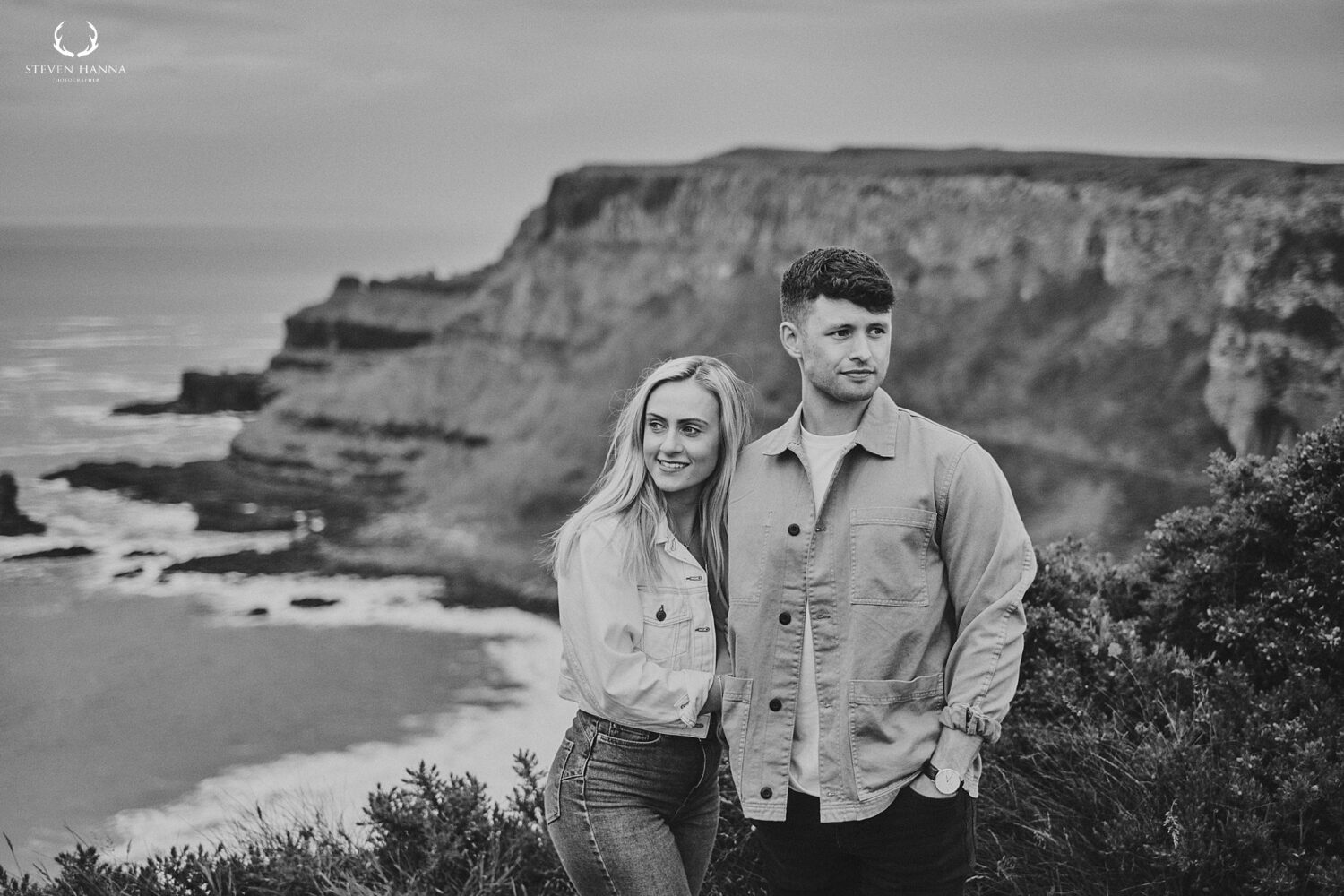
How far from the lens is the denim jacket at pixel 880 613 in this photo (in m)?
2.20

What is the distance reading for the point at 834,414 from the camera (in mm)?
2373

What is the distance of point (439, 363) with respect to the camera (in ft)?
87.7

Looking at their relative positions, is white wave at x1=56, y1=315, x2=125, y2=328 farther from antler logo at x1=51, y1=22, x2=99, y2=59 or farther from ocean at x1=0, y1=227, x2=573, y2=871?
antler logo at x1=51, y1=22, x2=99, y2=59

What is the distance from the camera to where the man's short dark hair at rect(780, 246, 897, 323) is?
2264mm

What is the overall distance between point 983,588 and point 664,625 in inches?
27.3

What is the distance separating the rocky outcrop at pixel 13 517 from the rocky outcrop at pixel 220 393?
637 centimetres

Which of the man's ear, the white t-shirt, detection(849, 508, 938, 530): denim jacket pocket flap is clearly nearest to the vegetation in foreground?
the white t-shirt

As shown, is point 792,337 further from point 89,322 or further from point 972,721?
point 89,322

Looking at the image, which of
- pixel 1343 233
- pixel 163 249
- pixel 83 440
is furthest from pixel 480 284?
pixel 1343 233

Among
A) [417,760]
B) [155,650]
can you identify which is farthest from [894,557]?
[155,650]

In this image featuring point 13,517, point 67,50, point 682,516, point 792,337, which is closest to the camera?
point 792,337

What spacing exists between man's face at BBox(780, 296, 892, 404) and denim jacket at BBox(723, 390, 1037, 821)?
84 millimetres

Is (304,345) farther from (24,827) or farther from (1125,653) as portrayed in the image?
(1125,653)

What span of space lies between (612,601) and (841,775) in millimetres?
593
